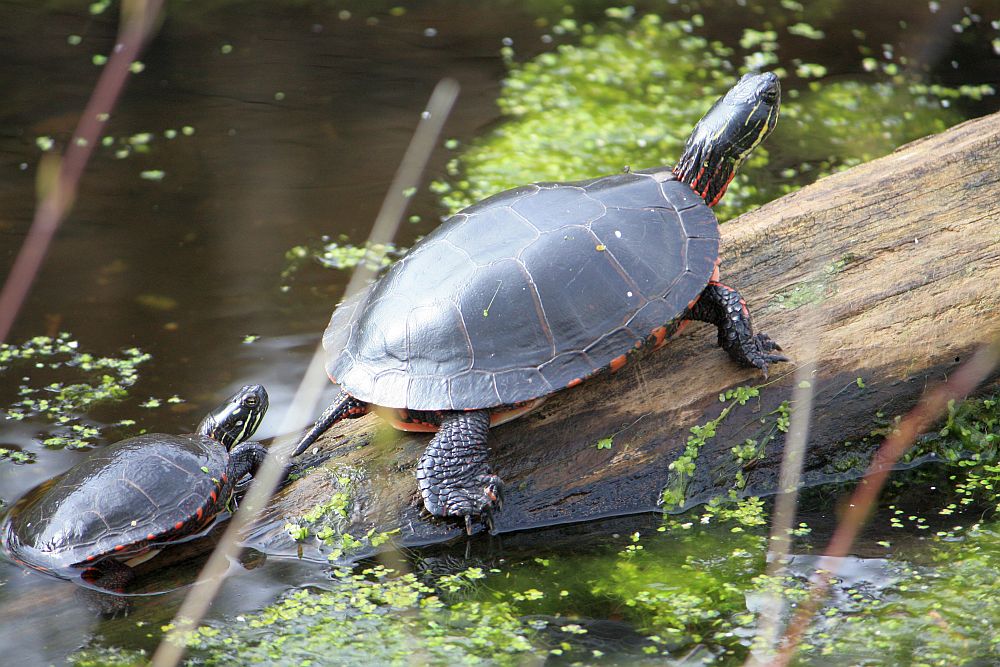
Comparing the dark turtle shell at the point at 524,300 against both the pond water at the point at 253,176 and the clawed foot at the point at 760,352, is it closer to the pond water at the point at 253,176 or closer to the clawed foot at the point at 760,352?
the clawed foot at the point at 760,352

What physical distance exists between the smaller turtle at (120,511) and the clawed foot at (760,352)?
200cm

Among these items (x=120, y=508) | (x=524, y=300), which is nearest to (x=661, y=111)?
(x=524, y=300)

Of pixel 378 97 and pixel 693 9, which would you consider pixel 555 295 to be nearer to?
pixel 378 97

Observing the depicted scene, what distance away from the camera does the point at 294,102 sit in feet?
24.4

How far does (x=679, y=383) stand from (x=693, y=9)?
21.5ft

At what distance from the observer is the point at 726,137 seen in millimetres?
3801

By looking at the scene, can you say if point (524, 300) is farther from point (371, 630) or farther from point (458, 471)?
point (371, 630)

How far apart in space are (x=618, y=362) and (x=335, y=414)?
1.08 m

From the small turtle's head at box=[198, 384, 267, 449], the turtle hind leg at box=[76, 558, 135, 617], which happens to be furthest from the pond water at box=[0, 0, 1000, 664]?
the small turtle's head at box=[198, 384, 267, 449]

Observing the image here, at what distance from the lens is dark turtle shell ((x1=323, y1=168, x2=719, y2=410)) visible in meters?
3.24

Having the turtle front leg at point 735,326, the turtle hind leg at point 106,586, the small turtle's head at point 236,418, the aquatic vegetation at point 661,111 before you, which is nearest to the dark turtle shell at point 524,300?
the turtle front leg at point 735,326

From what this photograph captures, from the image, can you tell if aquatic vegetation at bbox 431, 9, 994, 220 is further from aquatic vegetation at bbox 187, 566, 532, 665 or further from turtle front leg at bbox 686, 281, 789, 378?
aquatic vegetation at bbox 187, 566, 532, 665

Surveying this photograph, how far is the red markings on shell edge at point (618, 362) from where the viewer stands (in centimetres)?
327

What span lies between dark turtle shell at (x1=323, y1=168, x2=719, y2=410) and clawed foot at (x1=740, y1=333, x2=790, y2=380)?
0.91 ft
